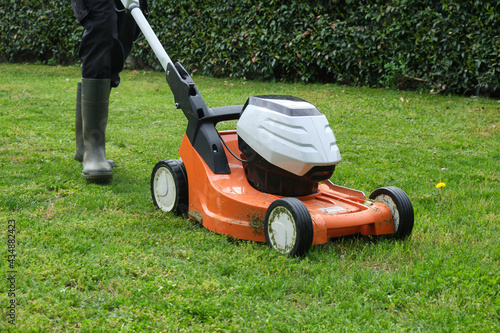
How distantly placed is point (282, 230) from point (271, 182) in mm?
329

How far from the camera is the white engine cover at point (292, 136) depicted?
2348mm

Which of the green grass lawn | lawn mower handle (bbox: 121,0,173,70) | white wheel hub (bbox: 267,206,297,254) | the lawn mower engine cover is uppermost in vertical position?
lawn mower handle (bbox: 121,0,173,70)

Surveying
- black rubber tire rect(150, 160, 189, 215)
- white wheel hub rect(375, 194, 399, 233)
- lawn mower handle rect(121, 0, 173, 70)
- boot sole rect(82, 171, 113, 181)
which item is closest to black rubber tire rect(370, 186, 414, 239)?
white wheel hub rect(375, 194, 399, 233)

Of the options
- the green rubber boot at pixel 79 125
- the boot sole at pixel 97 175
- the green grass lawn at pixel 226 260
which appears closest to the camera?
the green grass lawn at pixel 226 260

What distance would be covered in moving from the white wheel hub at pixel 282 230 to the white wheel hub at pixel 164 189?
2.44 ft

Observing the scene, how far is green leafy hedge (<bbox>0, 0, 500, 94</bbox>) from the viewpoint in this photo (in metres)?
6.24

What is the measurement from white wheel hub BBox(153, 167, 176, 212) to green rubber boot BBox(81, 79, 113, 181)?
1.82ft

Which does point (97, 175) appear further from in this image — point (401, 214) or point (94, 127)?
point (401, 214)

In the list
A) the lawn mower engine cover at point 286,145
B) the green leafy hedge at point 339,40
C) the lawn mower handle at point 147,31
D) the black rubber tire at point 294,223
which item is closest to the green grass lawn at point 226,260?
the black rubber tire at point 294,223

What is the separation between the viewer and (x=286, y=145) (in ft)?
7.77

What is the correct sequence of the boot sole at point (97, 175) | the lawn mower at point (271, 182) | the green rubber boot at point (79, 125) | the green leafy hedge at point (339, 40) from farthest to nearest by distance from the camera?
the green leafy hedge at point (339, 40)
the green rubber boot at point (79, 125)
the boot sole at point (97, 175)
the lawn mower at point (271, 182)

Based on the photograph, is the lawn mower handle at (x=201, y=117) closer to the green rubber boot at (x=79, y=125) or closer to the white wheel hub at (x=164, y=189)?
the white wheel hub at (x=164, y=189)

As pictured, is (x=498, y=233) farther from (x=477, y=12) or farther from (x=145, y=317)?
(x=477, y=12)

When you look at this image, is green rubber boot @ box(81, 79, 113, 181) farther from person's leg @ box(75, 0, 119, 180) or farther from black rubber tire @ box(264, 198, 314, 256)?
black rubber tire @ box(264, 198, 314, 256)
